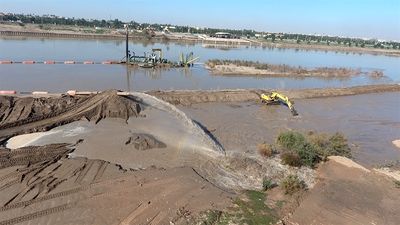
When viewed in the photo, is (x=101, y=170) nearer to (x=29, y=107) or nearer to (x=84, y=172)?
(x=84, y=172)

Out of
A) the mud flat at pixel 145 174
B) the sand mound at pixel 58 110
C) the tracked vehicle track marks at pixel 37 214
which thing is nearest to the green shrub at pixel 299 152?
the mud flat at pixel 145 174

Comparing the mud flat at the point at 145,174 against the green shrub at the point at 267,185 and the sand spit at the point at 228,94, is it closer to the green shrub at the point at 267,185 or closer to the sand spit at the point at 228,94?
the green shrub at the point at 267,185

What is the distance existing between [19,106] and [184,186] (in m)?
9.17

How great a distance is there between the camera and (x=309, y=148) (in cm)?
1396

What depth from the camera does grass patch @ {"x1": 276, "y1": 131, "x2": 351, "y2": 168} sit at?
13625 millimetres

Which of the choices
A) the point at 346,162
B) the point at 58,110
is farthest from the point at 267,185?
the point at 58,110

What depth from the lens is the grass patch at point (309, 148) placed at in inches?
536

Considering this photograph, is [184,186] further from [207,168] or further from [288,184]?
[288,184]

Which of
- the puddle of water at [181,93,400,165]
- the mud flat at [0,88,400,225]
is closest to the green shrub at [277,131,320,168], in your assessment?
the mud flat at [0,88,400,225]

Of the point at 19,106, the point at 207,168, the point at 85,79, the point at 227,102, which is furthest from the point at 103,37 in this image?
the point at 207,168

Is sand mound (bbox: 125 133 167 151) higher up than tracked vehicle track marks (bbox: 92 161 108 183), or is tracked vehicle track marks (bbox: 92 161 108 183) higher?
sand mound (bbox: 125 133 167 151)

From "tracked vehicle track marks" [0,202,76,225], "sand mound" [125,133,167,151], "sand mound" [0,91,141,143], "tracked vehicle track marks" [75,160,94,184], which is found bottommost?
"tracked vehicle track marks" [0,202,76,225]

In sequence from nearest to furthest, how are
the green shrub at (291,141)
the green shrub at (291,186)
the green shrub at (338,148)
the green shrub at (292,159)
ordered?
the green shrub at (291,186), the green shrub at (292,159), the green shrub at (291,141), the green shrub at (338,148)

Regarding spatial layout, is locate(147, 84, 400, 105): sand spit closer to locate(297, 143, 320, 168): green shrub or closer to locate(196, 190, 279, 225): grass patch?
locate(297, 143, 320, 168): green shrub
